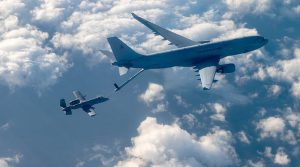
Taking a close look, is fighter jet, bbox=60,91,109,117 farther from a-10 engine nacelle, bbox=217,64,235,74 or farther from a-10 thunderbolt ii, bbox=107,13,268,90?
a-10 engine nacelle, bbox=217,64,235,74

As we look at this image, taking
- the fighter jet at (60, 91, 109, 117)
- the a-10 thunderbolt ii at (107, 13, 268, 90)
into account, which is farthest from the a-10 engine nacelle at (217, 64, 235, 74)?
the fighter jet at (60, 91, 109, 117)

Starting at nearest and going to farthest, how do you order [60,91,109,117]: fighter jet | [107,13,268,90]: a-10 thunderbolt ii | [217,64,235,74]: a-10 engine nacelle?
[217,64,235,74]: a-10 engine nacelle, [107,13,268,90]: a-10 thunderbolt ii, [60,91,109,117]: fighter jet

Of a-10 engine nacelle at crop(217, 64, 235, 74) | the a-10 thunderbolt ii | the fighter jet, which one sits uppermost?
the a-10 thunderbolt ii

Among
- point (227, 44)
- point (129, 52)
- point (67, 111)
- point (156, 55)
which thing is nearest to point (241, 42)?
point (227, 44)

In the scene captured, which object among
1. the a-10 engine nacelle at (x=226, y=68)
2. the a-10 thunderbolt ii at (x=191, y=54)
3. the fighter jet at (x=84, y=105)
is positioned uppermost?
the a-10 thunderbolt ii at (x=191, y=54)

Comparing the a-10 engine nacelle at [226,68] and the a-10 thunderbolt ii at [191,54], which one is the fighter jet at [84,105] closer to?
the a-10 thunderbolt ii at [191,54]

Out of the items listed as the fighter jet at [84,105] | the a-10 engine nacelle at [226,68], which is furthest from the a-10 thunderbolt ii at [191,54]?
the fighter jet at [84,105]

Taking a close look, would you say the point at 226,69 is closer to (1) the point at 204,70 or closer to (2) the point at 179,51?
(1) the point at 204,70

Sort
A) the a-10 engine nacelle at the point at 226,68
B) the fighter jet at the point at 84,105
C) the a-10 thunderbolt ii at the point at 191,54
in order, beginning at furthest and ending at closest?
the fighter jet at the point at 84,105
the a-10 thunderbolt ii at the point at 191,54
the a-10 engine nacelle at the point at 226,68

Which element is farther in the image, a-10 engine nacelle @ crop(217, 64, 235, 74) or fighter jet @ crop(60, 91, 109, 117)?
fighter jet @ crop(60, 91, 109, 117)

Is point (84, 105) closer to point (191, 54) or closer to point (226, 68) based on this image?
point (191, 54)

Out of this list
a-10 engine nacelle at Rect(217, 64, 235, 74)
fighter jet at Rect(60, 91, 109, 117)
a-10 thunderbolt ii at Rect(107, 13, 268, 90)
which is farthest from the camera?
fighter jet at Rect(60, 91, 109, 117)
